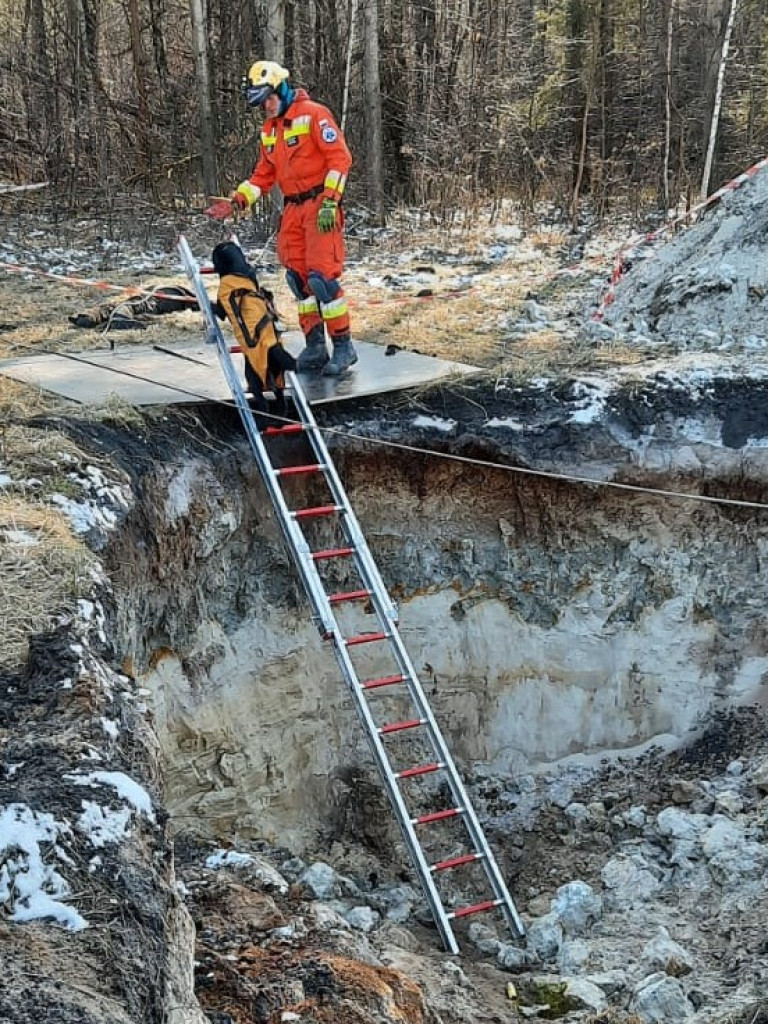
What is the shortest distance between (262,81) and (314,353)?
1.75 metres

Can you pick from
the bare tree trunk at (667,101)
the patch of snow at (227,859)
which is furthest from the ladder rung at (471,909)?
the bare tree trunk at (667,101)

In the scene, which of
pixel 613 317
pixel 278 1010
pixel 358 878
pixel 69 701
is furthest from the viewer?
pixel 613 317

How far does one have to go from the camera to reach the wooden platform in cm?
654

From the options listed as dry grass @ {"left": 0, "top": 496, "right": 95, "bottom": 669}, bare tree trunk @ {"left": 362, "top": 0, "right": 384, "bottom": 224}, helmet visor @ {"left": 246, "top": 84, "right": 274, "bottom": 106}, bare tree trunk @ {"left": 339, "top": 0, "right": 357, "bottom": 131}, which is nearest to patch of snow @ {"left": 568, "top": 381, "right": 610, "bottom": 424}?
helmet visor @ {"left": 246, "top": 84, "right": 274, "bottom": 106}

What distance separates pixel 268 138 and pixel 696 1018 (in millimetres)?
5421

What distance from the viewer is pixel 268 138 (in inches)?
258

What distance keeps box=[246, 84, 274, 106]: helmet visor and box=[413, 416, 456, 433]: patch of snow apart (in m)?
2.17

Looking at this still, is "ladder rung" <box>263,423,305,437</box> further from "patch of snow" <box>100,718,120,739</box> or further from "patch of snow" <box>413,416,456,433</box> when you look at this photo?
"patch of snow" <box>100,718,120,739</box>

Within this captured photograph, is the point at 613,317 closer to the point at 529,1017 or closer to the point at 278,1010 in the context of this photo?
the point at 529,1017

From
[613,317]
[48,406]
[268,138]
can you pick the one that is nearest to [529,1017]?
[48,406]

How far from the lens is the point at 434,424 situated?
21.6ft

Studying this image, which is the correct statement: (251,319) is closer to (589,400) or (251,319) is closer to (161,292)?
(589,400)

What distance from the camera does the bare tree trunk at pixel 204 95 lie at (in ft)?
48.3

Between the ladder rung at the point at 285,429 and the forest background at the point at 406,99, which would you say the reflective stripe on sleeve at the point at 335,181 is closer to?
the ladder rung at the point at 285,429
